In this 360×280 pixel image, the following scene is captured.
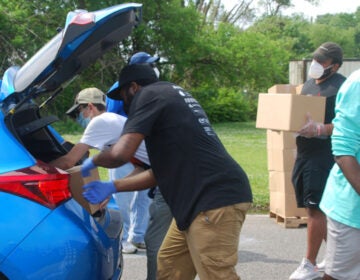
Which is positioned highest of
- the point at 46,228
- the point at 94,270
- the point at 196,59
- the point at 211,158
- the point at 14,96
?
the point at 14,96

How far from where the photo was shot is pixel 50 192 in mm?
2953

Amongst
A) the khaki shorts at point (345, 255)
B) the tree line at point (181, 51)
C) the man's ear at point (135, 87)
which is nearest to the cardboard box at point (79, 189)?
the man's ear at point (135, 87)

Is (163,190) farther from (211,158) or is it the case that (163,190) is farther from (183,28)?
(183,28)

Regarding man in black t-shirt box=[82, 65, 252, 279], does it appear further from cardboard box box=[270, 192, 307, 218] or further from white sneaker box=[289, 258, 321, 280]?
cardboard box box=[270, 192, 307, 218]

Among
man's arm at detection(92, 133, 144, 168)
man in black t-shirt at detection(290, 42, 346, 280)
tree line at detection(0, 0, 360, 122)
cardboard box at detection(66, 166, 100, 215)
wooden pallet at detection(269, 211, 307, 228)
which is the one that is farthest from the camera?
tree line at detection(0, 0, 360, 122)

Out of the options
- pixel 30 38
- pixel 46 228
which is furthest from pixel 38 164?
pixel 30 38

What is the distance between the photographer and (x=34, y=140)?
3.83m

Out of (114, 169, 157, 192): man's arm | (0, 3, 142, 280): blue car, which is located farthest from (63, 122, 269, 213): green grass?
(0, 3, 142, 280): blue car

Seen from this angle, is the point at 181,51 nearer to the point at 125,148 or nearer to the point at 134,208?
the point at 134,208

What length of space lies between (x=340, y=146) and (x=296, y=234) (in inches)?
145

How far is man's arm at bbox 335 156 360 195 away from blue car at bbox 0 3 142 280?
1326mm

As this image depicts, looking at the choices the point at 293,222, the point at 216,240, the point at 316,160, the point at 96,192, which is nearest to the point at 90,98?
the point at 316,160

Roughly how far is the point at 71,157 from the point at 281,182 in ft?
11.6

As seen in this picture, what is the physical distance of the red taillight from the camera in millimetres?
2883
